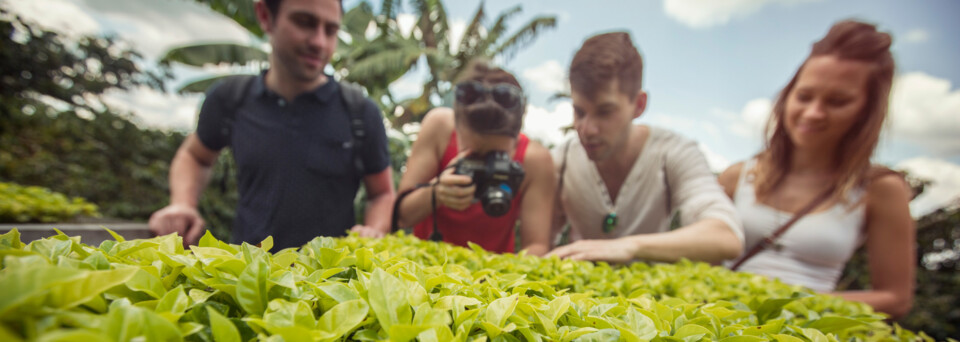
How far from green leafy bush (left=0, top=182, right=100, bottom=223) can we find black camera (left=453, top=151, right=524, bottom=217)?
10.3ft

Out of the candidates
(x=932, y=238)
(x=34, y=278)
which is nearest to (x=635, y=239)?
(x=34, y=278)

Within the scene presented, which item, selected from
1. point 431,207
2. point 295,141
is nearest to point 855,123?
point 431,207

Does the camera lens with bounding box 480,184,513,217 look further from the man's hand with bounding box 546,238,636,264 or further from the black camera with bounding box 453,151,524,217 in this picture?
the man's hand with bounding box 546,238,636,264

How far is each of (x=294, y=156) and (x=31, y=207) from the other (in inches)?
89.8

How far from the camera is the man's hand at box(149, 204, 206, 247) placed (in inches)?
77.3

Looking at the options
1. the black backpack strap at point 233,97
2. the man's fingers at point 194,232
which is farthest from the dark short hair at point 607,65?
the man's fingers at point 194,232

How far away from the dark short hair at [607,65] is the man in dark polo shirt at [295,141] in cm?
115

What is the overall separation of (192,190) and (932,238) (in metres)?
7.40

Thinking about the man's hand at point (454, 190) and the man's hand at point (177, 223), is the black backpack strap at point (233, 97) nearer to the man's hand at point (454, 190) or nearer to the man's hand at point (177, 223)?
the man's hand at point (177, 223)

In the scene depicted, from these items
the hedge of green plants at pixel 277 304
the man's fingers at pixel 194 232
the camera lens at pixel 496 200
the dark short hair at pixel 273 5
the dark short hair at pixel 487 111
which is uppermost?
the dark short hair at pixel 273 5

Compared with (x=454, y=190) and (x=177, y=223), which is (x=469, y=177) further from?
(x=177, y=223)

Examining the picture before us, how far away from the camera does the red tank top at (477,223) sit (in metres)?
1.86

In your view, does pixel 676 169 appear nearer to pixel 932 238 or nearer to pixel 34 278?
pixel 34 278

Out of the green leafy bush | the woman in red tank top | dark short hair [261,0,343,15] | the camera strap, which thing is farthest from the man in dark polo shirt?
the green leafy bush
